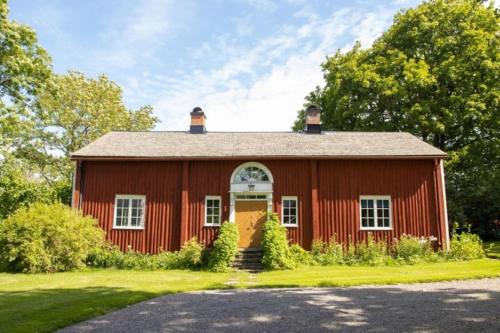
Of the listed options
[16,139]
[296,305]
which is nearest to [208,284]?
[296,305]

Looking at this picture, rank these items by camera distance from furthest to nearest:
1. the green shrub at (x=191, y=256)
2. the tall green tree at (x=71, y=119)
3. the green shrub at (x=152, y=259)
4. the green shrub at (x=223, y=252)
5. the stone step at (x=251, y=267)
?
the tall green tree at (x=71, y=119)
the green shrub at (x=152, y=259)
the green shrub at (x=191, y=256)
the stone step at (x=251, y=267)
the green shrub at (x=223, y=252)

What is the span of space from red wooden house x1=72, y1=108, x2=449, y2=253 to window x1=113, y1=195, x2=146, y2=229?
4cm

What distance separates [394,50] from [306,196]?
12987mm

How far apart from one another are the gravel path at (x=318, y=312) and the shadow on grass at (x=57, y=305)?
37 cm

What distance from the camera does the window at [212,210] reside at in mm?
16000

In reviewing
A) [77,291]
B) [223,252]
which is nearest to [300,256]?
[223,252]

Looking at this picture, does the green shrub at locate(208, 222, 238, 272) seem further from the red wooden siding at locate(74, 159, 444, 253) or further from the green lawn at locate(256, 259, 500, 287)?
the green lawn at locate(256, 259, 500, 287)

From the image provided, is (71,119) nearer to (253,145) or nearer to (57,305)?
(253,145)

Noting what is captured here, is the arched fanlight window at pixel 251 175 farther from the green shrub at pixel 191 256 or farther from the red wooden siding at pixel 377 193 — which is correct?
the green shrub at pixel 191 256

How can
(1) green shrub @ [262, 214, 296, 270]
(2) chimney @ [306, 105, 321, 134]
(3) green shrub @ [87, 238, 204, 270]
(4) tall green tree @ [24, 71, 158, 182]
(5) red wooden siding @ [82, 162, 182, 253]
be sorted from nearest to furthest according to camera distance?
(1) green shrub @ [262, 214, 296, 270] → (3) green shrub @ [87, 238, 204, 270] → (5) red wooden siding @ [82, 162, 182, 253] → (2) chimney @ [306, 105, 321, 134] → (4) tall green tree @ [24, 71, 158, 182]

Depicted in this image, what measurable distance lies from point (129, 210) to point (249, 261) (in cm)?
527

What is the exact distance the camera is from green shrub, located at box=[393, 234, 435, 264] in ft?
48.4

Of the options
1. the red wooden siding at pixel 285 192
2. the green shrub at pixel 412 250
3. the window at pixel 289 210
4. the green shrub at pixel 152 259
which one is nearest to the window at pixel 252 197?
the red wooden siding at pixel 285 192

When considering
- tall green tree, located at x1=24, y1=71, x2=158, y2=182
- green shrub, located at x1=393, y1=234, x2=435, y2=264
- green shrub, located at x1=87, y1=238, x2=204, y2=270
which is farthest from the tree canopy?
green shrub, located at x1=393, y1=234, x2=435, y2=264
